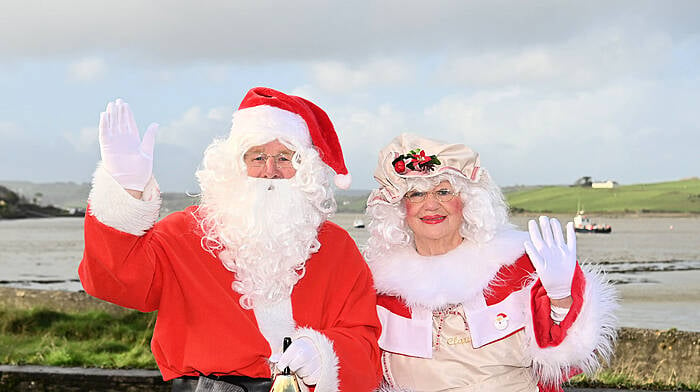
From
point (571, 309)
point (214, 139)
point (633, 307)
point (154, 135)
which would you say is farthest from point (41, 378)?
point (633, 307)

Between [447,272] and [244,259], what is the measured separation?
0.83 m

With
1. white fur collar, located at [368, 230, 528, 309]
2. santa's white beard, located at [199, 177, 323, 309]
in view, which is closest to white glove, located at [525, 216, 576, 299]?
white fur collar, located at [368, 230, 528, 309]

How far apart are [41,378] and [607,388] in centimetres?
328

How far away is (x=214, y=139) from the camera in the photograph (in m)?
2.76

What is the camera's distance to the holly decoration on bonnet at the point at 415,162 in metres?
2.85

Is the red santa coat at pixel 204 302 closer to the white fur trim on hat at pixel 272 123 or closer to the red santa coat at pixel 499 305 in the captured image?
the red santa coat at pixel 499 305

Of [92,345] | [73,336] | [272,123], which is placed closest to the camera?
[272,123]

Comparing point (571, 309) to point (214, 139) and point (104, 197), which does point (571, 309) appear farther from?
point (104, 197)

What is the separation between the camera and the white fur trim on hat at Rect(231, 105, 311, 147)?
2598mm

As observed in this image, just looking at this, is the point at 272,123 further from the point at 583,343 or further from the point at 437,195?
the point at 583,343

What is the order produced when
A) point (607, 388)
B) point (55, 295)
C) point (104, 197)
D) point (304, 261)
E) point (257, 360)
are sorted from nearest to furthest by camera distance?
point (104, 197), point (257, 360), point (304, 261), point (607, 388), point (55, 295)

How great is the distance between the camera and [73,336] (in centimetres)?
646

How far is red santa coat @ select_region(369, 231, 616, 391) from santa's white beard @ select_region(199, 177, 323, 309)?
0.51 meters

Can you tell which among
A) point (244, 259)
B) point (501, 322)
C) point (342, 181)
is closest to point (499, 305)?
point (501, 322)
